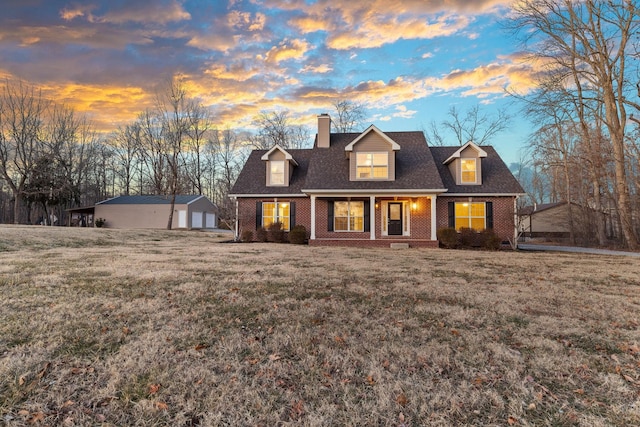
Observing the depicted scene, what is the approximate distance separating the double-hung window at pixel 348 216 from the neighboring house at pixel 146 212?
21982mm

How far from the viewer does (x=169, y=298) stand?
5.02 metres

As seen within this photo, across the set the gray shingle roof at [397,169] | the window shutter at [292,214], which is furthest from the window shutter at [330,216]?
the window shutter at [292,214]

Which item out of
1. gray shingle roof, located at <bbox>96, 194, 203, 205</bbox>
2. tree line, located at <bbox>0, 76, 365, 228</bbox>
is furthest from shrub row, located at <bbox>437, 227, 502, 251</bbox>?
gray shingle roof, located at <bbox>96, 194, 203, 205</bbox>

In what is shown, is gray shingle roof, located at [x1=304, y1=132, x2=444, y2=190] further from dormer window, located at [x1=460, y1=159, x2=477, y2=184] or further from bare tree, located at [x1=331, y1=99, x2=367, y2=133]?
bare tree, located at [x1=331, y1=99, x2=367, y2=133]

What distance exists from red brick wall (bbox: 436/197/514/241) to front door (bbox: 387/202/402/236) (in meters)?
1.93

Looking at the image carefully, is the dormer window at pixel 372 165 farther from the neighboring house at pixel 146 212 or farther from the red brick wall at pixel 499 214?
the neighboring house at pixel 146 212

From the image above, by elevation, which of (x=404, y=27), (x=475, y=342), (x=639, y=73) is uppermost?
(x=404, y=27)

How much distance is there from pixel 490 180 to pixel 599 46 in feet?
26.7

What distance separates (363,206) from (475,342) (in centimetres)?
1308

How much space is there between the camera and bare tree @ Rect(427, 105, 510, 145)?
89.1 feet

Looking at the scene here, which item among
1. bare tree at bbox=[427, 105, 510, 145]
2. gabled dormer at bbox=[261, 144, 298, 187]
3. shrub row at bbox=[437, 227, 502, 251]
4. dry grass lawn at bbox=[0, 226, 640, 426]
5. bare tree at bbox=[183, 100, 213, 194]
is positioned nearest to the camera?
dry grass lawn at bbox=[0, 226, 640, 426]

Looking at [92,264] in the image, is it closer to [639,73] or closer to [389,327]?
[389,327]

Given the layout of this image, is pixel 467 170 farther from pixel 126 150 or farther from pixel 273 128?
pixel 126 150

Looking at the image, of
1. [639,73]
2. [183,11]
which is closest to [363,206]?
[183,11]
